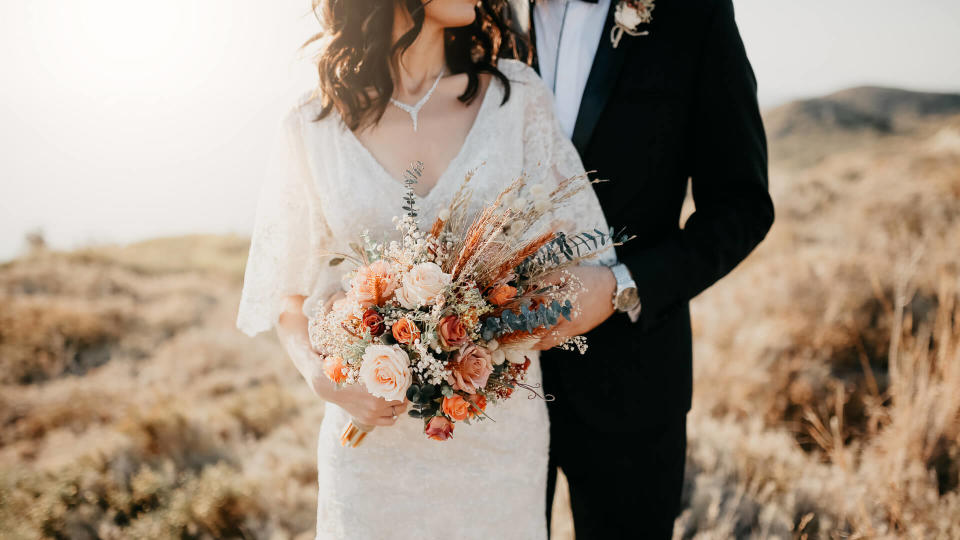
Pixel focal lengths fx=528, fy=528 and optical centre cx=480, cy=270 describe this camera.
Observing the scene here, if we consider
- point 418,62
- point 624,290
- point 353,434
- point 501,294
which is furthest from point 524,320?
point 418,62

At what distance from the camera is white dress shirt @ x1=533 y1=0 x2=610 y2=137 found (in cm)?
170

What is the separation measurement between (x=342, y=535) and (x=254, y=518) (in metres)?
1.90

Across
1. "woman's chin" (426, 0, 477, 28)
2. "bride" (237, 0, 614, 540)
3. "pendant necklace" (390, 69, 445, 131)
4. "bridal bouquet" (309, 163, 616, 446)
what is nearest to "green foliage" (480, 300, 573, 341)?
"bridal bouquet" (309, 163, 616, 446)

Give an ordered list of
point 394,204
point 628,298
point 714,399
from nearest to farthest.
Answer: point 628,298 < point 394,204 < point 714,399

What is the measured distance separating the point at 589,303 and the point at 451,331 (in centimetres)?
51

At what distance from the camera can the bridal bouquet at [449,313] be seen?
1.16 m

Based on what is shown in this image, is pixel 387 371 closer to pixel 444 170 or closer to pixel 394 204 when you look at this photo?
pixel 394 204

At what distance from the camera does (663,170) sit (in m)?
1.62

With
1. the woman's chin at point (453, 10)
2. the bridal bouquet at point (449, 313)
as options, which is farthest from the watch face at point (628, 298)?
the woman's chin at point (453, 10)

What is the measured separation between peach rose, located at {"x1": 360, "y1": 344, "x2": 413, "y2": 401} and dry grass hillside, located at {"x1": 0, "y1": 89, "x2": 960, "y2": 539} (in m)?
2.21

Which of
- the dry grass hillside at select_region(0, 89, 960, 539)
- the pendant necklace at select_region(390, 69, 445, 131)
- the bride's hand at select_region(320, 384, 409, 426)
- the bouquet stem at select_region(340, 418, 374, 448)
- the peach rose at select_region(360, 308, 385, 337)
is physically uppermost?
the pendant necklace at select_region(390, 69, 445, 131)

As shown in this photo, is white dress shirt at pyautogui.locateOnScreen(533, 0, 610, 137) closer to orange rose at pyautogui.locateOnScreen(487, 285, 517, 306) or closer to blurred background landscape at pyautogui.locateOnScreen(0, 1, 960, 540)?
orange rose at pyautogui.locateOnScreen(487, 285, 517, 306)

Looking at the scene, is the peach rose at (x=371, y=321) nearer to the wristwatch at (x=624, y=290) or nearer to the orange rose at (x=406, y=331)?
the orange rose at (x=406, y=331)

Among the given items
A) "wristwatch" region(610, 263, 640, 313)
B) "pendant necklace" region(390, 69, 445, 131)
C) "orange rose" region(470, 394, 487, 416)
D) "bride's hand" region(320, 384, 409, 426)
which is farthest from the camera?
"pendant necklace" region(390, 69, 445, 131)
